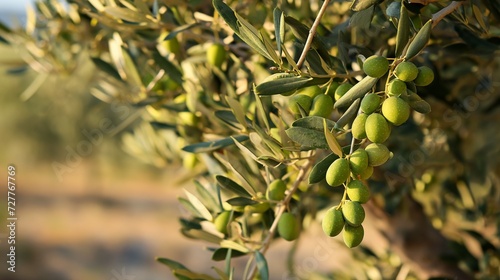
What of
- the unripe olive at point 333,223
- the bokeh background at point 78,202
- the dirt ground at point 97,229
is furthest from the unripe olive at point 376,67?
the bokeh background at point 78,202

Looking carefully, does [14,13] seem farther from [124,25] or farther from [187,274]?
[187,274]

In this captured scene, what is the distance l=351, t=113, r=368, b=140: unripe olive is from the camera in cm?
45

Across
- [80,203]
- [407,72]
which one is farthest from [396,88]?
[80,203]

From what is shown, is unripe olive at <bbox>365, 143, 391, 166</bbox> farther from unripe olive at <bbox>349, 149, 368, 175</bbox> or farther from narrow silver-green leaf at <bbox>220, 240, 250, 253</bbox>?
narrow silver-green leaf at <bbox>220, 240, 250, 253</bbox>

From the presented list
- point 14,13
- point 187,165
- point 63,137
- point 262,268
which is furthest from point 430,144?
point 63,137

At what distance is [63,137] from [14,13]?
17.6ft

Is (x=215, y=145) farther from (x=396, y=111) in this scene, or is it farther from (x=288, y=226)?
(x=396, y=111)

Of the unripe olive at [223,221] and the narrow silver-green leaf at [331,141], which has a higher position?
the narrow silver-green leaf at [331,141]

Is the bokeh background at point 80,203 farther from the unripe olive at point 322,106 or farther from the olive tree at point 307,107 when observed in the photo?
the unripe olive at point 322,106

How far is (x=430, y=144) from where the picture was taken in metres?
0.98

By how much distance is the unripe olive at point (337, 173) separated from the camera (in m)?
0.45

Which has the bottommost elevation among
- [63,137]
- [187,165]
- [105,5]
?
[63,137]

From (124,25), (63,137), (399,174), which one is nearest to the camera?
(124,25)

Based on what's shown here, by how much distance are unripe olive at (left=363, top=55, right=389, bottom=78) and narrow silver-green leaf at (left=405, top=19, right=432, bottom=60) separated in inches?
0.8
